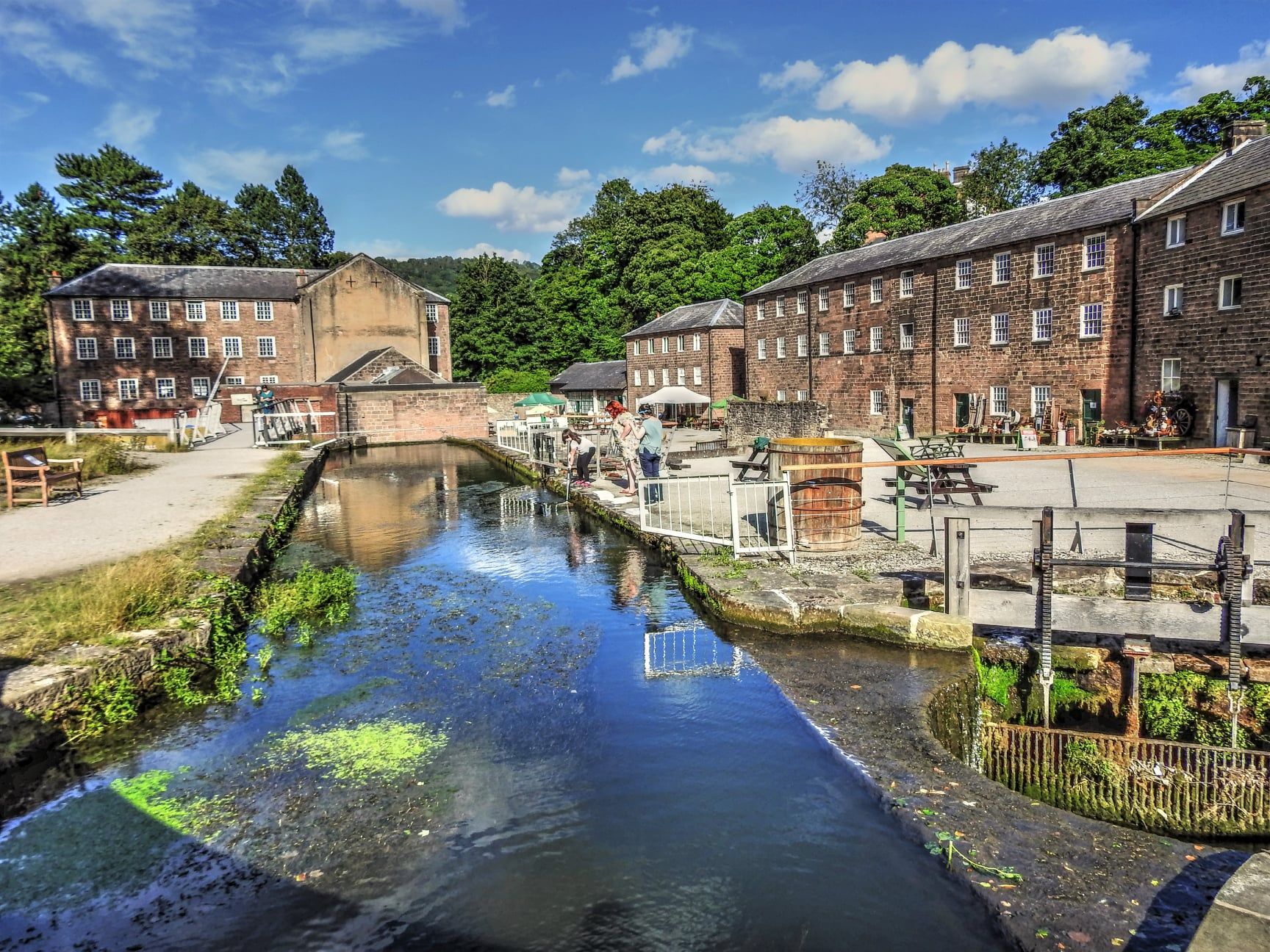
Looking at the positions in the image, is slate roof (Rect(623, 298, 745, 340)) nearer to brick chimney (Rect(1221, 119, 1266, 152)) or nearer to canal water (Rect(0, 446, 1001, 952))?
brick chimney (Rect(1221, 119, 1266, 152))

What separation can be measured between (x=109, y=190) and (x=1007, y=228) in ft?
222

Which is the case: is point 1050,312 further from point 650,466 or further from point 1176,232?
point 650,466

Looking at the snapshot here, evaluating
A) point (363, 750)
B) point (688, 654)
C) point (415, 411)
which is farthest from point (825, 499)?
point (415, 411)

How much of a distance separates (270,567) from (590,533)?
4.75 metres

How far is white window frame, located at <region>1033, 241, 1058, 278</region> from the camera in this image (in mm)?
27469

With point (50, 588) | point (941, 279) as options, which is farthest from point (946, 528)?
point (941, 279)

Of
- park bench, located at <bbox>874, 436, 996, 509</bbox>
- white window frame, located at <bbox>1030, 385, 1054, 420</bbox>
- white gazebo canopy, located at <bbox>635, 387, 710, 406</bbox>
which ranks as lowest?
park bench, located at <bbox>874, 436, 996, 509</bbox>

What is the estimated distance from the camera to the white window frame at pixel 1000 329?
29422 millimetres

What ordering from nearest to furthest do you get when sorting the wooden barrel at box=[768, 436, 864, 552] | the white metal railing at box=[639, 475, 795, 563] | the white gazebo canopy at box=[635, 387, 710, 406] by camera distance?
the white metal railing at box=[639, 475, 795, 563], the wooden barrel at box=[768, 436, 864, 552], the white gazebo canopy at box=[635, 387, 710, 406]

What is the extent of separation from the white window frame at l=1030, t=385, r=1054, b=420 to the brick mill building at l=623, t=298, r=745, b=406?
1769 centimetres

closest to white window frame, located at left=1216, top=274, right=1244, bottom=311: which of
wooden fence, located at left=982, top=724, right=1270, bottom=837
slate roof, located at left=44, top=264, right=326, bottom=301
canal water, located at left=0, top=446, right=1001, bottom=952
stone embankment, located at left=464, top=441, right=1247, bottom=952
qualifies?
stone embankment, located at left=464, top=441, right=1247, bottom=952

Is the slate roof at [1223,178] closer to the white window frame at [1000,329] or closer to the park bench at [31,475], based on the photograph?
the white window frame at [1000,329]

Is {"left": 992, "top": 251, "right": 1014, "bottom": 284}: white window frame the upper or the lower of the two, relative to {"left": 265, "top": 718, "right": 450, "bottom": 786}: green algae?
upper

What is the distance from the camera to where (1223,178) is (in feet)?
73.4
